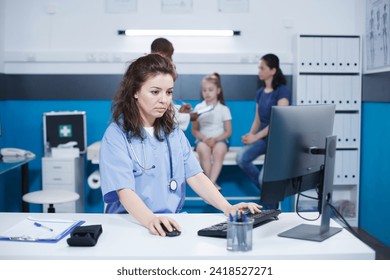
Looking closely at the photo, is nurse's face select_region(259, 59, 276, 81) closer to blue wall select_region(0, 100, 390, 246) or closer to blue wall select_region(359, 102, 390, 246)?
blue wall select_region(0, 100, 390, 246)

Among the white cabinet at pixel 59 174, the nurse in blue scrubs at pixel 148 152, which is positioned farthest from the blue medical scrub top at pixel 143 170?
the white cabinet at pixel 59 174

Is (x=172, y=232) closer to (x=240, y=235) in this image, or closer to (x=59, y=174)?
(x=240, y=235)

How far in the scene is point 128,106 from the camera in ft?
6.05

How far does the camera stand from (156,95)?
178 cm

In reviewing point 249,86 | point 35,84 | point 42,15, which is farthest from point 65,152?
point 249,86

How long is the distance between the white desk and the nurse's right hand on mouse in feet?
0.08

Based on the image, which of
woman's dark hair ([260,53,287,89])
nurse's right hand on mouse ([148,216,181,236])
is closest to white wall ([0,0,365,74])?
woman's dark hair ([260,53,287,89])

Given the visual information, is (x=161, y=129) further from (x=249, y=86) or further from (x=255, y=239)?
(x=249, y=86)

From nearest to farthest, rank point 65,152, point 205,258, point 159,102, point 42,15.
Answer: point 205,258, point 159,102, point 65,152, point 42,15

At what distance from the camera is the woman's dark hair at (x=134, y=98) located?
1821 mm

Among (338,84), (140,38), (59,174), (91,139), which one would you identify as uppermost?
(140,38)

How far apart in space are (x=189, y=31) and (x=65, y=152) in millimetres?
1337

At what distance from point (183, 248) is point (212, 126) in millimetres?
2670

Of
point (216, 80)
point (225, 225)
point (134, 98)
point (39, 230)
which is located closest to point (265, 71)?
point (216, 80)
